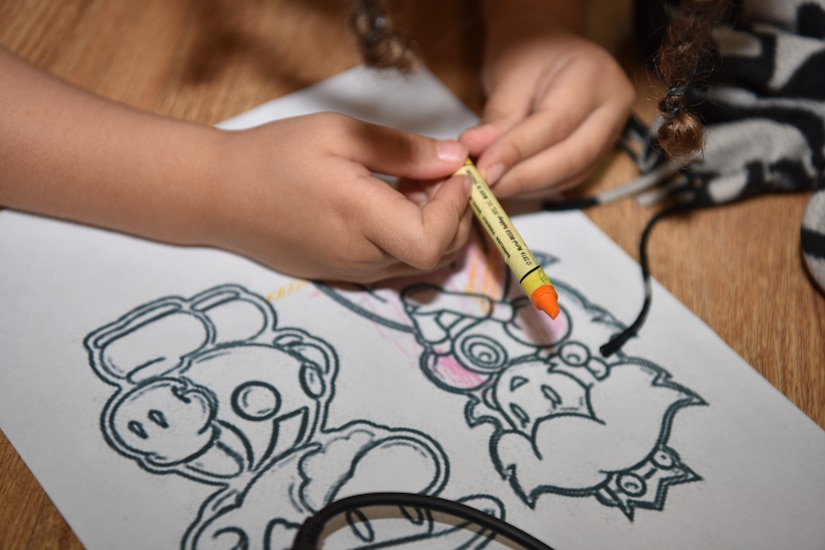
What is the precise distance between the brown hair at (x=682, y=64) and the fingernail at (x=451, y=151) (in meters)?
0.10

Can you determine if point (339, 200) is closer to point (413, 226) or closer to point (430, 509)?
point (413, 226)

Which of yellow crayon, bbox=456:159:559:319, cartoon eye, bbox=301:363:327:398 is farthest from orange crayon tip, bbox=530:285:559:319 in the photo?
cartoon eye, bbox=301:363:327:398

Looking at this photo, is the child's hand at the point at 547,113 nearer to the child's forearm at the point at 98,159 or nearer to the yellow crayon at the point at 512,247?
the yellow crayon at the point at 512,247

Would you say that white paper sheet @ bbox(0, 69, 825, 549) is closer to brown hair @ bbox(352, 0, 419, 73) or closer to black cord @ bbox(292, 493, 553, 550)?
black cord @ bbox(292, 493, 553, 550)

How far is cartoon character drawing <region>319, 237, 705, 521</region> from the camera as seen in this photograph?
325mm

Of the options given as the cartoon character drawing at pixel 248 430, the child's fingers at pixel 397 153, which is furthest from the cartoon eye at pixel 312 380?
the child's fingers at pixel 397 153

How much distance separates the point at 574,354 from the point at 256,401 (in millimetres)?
156

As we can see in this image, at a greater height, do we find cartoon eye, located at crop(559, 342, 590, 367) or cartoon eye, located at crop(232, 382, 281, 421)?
cartoon eye, located at crop(559, 342, 590, 367)

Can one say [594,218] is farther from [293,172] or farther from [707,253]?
[293,172]

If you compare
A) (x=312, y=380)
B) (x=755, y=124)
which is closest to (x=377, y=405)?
(x=312, y=380)

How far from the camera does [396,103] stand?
0.45m

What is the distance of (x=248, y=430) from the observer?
1.08ft

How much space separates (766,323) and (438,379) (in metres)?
0.17

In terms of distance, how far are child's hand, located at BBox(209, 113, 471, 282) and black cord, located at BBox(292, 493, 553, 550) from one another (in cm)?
10
